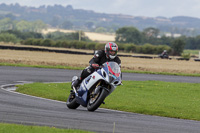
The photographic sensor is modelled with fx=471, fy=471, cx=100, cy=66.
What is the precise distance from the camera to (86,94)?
12.5 metres

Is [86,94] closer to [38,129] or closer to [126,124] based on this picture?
[126,124]

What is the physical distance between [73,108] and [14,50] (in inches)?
1487

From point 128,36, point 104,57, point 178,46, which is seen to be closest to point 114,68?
point 104,57

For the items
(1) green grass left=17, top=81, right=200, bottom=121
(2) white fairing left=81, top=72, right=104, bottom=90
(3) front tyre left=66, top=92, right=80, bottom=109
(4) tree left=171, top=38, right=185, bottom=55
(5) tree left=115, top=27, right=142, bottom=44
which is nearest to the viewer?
(2) white fairing left=81, top=72, right=104, bottom=90

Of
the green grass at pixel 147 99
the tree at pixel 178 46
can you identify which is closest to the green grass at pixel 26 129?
the green grass at pixel 147 99

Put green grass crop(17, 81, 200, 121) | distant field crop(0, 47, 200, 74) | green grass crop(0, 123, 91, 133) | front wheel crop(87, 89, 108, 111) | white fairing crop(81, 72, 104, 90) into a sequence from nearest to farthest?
green grass crop(0, 123, 91, 133) < front wheel crop(87, 89, 108, 111) < white fairing crop(81, 72, 104, 90) < green grass crop(17, 81, 200, 121) < distant field crop(0, 47, 200, 74)

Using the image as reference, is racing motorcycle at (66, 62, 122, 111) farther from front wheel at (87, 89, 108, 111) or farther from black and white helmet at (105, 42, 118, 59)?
black and white helmet at (105, 42, 118, 59)

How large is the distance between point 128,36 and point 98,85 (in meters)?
146

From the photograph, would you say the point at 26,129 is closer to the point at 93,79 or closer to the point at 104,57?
the point at 93,79

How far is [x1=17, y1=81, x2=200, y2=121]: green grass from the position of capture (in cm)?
1370

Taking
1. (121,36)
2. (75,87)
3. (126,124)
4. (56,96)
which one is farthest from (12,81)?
(121,36)

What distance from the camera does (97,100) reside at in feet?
39.4

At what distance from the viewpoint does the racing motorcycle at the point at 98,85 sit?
11891mm

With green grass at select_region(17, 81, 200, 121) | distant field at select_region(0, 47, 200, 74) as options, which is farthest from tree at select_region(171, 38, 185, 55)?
green grass at select_region(17, 81, 200, 121)
